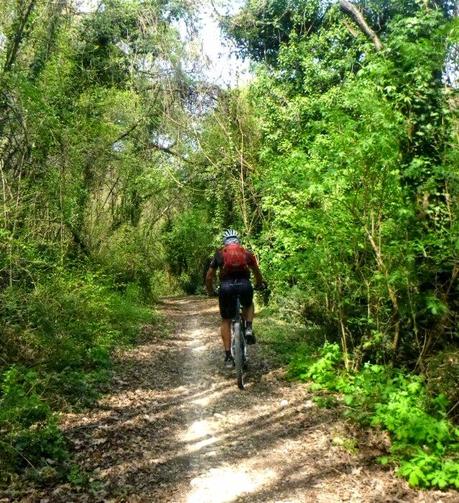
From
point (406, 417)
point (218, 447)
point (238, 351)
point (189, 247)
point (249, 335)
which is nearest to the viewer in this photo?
point (406, 417)

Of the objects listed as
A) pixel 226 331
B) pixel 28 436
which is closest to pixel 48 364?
pixel 28 436

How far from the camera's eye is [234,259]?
7320 mm

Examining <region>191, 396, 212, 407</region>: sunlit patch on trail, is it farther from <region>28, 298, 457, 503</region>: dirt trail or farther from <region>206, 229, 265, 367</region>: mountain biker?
<region>206, 229, 265, 367</region>: mountain biker

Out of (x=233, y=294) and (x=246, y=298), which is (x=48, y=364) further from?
(x=246, y=298)

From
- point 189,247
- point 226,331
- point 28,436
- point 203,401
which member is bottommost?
point 203,401

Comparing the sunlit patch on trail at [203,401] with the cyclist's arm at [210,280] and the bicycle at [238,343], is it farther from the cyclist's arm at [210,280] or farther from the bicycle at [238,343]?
the cyclist's arm at [210,280]

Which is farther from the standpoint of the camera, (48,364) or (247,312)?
(247,312)

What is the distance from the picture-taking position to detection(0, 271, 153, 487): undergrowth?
4.86m

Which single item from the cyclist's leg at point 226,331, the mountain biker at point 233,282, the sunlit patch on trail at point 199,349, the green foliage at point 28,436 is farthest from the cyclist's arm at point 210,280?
the sunlit patch on trail at point 199,349

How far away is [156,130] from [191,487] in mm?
16958

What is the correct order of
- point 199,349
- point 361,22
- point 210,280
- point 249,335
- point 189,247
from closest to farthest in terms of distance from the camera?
point 249,335 → point 210,280 → point 361,22 → point 199,349 → point 189,247

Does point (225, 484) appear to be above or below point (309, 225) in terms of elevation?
below

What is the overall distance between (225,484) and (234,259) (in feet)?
11.1

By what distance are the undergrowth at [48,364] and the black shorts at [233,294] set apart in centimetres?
216
